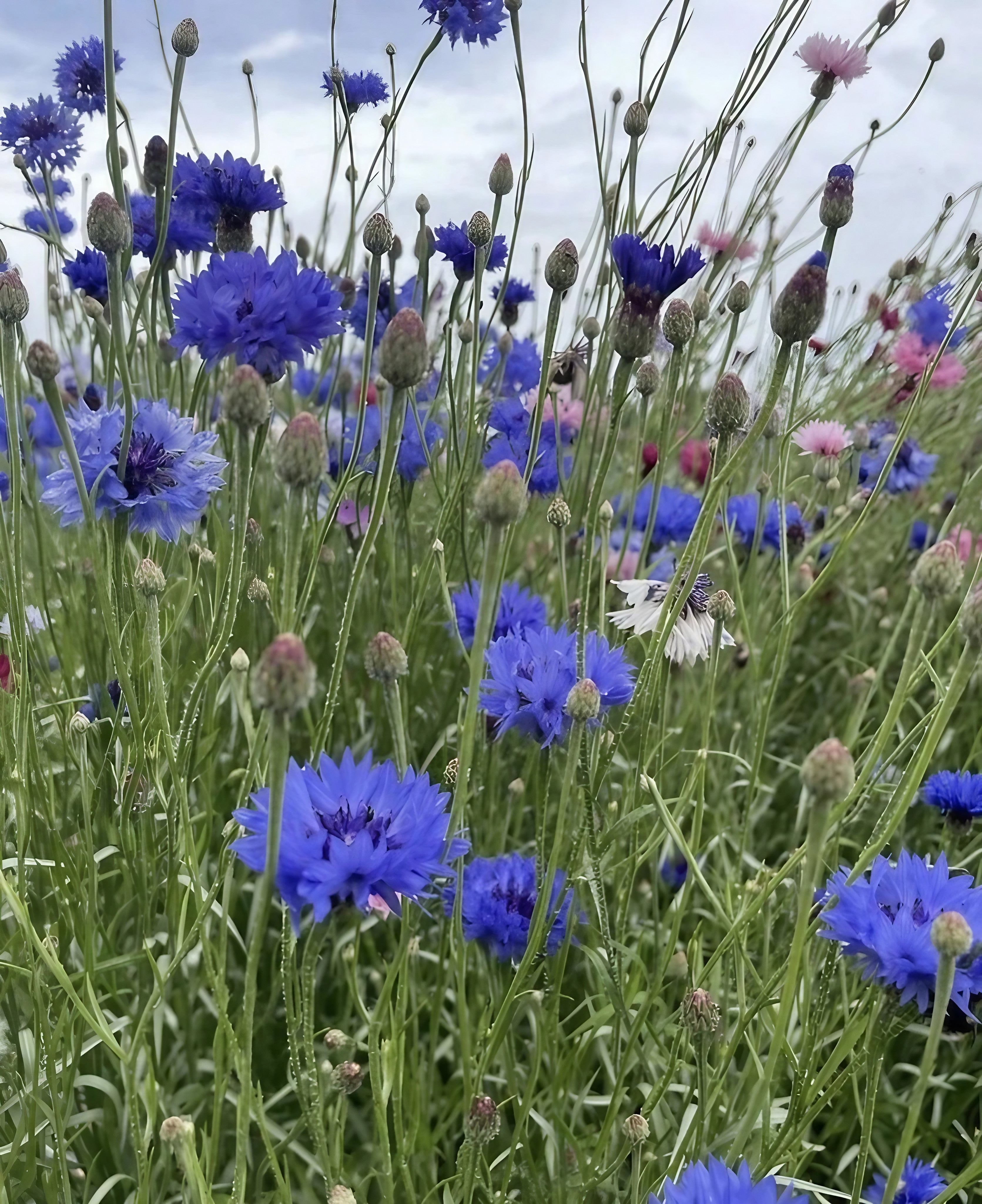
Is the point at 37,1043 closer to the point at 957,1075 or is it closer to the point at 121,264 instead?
the point at 121,264

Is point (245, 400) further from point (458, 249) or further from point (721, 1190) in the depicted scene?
point (458, 249)

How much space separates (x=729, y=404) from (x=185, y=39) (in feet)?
1.82

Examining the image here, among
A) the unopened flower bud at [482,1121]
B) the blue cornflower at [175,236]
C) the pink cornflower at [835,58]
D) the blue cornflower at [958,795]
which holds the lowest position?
the unopened flower bud at [482,1121]

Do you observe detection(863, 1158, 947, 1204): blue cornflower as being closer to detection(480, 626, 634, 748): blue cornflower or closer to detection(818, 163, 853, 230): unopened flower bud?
detection(480, 626, 634, 748): blue cornflower

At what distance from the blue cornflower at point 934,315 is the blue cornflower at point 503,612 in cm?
80

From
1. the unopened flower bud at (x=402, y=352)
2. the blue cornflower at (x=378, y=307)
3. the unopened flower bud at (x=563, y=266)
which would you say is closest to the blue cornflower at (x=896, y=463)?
the blue cornflower at (x=378, y=307)

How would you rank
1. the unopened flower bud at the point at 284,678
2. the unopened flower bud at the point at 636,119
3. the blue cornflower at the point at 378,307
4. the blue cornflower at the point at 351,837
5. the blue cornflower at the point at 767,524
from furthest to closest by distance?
the blue cornflower at the point at 767,524 < the blue cornflower at the point at 378,307 < the unopened flower bud at the point at 636,119 < the blue cornflower at the point at 351,837 < the unopened flower bud at the point at 284,678

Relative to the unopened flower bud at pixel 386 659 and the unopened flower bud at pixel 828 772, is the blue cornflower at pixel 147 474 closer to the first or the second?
the unopened flower bud at pixel 386 659

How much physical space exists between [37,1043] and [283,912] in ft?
0.78

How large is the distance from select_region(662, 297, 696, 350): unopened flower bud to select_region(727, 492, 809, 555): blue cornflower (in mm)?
577

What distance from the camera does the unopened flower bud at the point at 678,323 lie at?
28.8 inches

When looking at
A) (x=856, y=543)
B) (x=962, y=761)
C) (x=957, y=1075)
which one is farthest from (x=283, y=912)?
(x=856, y=543)

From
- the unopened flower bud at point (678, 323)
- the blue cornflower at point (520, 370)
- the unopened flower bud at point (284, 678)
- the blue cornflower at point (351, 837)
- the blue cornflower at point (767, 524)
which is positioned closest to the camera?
the unopened flower bud at point (284, 678)

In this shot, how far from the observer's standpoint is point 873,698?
136cm
